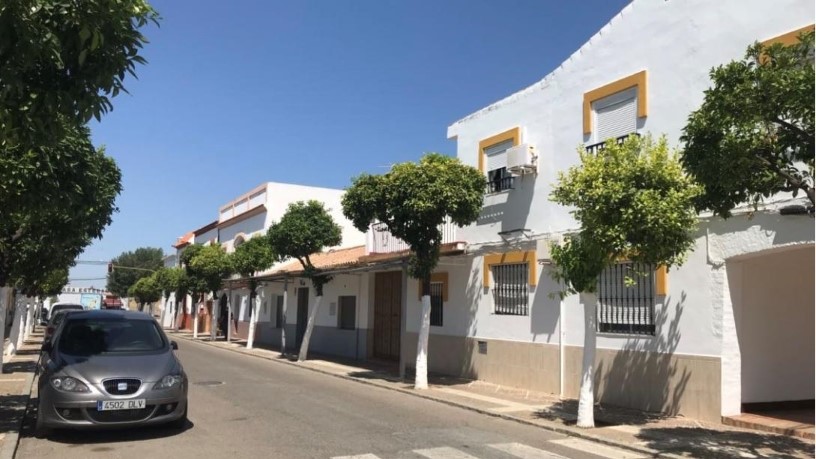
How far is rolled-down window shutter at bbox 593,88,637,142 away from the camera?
12.6 metres

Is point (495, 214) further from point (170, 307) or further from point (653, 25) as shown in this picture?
point (170, 307)

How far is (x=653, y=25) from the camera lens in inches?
484

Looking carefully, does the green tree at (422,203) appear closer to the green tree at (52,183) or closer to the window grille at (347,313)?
the green tree at (52,183)

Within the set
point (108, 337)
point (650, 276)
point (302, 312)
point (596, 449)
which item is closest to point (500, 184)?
point (650, 276)

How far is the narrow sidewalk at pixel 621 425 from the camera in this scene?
27.9 feet

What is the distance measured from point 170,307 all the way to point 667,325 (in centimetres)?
5421

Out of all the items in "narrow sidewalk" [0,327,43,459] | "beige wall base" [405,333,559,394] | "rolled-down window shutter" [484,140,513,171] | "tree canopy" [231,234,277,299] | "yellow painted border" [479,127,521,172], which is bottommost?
"narrow sidewalk" [0,327,43,459]

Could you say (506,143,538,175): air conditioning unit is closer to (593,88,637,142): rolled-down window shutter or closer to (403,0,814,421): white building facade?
(403,0,814,421): white building facade

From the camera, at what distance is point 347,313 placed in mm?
24703

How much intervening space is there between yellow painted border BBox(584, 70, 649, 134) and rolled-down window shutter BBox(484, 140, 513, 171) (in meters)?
2.53

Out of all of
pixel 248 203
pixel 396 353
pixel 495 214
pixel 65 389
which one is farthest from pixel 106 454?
pixel 248 203

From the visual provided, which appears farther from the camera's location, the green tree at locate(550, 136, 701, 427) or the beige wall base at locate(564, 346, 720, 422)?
the beige wall base at locate(564, 346, 720, 422)

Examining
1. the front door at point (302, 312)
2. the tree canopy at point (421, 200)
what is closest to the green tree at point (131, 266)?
the front door at point (302, 312)

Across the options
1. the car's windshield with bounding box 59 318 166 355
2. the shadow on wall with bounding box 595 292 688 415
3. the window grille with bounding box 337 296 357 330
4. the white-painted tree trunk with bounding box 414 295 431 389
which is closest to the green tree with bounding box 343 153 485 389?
the white-painted tree trunk with bounding box 414 295 431 389
